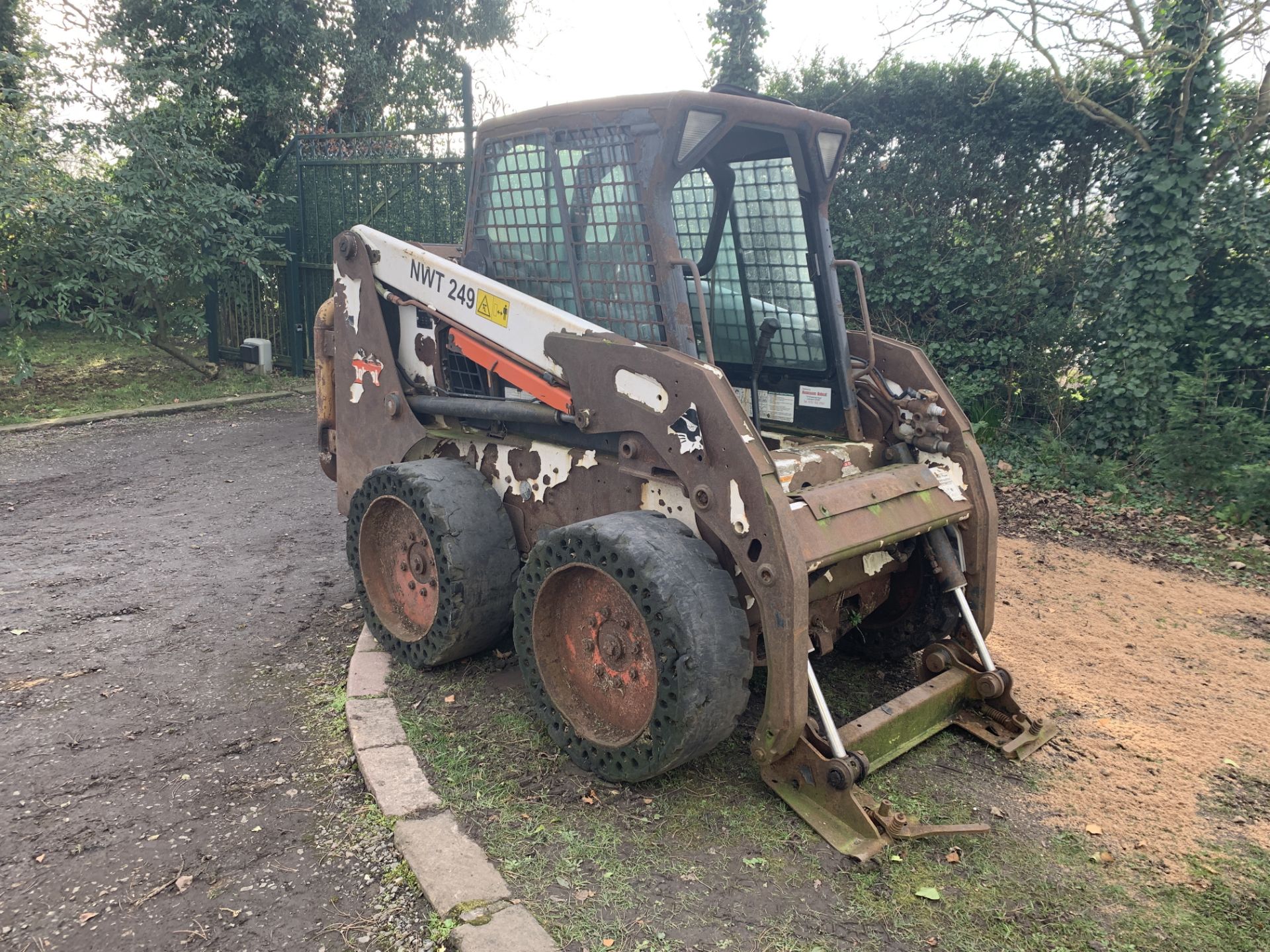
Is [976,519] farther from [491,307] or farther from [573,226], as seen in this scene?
[491,307]

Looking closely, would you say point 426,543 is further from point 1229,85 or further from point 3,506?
point 1229,85

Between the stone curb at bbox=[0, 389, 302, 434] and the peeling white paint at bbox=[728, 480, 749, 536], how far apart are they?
851 centimetres

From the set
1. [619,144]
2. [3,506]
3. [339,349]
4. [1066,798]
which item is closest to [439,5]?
[3,506]

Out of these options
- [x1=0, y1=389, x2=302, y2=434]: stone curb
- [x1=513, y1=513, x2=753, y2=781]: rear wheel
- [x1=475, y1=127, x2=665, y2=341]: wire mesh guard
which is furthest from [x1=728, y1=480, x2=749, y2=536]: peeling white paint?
[x1=0, y1=389, x2=302, y2=434]: stone curb

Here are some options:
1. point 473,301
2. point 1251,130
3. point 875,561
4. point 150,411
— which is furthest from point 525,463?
point 150,411

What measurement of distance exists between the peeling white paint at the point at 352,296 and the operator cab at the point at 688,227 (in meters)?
0.65

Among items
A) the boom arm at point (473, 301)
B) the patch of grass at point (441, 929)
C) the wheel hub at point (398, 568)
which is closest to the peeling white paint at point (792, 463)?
the boom arm at point (473, 301)

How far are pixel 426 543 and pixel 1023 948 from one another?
2.63 metres

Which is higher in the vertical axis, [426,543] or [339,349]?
[339,349]

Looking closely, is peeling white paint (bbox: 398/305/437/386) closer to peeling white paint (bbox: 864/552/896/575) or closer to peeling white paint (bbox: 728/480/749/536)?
peeling white paint (bbox: 728/480/749/536)

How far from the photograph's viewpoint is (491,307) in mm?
3689

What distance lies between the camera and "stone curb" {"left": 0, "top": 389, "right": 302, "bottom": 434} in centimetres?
887

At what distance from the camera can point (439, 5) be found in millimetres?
13461

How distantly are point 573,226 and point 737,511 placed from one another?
1451 millimetres
